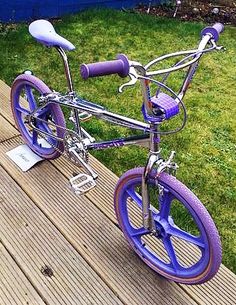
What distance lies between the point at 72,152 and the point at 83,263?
667mm

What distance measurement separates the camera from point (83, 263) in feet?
7.77

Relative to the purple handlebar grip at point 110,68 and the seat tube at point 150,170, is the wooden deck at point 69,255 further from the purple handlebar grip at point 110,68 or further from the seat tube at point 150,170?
the purple handlebar grip at point 110,68

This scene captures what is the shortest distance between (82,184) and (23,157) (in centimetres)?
65

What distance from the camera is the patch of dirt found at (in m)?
5.82

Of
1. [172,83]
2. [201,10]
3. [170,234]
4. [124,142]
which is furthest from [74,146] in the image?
[201,10]

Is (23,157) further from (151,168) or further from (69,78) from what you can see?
(151,168)

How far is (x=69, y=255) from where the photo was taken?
2.40 metres

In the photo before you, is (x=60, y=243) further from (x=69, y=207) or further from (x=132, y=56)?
(x=132, y=56)

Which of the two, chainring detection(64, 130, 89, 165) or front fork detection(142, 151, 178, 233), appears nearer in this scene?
front fork detection(142, 151, 178, 233)

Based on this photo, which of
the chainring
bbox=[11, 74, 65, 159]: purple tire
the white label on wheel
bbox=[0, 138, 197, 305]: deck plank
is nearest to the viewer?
bbox=[0, 138, 197, 305]: deck plank

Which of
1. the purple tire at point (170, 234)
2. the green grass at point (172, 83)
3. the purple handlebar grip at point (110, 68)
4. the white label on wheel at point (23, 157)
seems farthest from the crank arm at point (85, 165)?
the purple handlebar grip at point (110, 68)

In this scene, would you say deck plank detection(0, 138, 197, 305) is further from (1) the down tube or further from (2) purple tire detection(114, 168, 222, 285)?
(1) the down tube

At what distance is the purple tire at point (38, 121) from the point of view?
110 inches

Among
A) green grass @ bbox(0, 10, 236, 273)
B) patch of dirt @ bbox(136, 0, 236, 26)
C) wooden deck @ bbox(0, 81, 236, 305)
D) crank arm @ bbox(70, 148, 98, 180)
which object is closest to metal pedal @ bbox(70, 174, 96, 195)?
crank arm @ bbox(70, 148, 98, 180)
